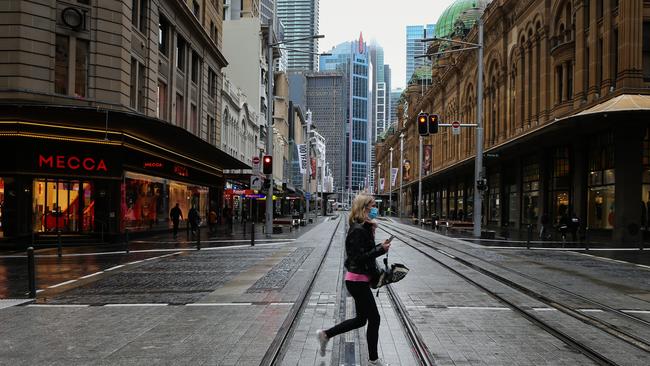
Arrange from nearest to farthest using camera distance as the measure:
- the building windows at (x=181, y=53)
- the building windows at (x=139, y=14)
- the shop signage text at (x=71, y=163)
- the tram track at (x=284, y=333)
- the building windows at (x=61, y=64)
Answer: the tram track at (x=284, y=333) → the shop signage text at (x=71, y=163) → the building windows at (x=61, y=64) → the building windows at (x=139, y=14) → the building windows at (x=181, y=53)

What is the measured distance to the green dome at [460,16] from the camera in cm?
8669

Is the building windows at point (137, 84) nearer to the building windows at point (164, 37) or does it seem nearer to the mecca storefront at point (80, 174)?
the mecca storefront at point (80, 174)

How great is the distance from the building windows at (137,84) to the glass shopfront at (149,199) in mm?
3554

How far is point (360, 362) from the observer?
22.6 ft

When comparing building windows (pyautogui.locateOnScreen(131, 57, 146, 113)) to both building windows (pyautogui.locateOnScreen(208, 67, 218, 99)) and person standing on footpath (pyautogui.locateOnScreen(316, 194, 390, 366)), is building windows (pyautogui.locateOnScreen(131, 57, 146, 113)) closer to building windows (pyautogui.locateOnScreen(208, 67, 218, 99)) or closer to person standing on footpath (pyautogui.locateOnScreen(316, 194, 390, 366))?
building windows (pyautogui.locateOnScreen(208, 67, 218, 99))

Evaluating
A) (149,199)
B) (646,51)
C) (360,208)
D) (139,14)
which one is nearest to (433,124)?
(646,51)

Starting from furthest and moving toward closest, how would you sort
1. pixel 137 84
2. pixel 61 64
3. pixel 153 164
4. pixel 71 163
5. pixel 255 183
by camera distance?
pixel 153 164, pixel 137 84, pixel 255 183, pixel 71 163, pixel 61 64

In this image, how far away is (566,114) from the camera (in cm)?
3666

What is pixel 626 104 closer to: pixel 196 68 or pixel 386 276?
pixel 386 276

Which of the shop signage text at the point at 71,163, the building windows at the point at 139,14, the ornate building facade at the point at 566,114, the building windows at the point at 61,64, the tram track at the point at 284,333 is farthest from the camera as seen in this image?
the ornate building facade at the point at 566,114

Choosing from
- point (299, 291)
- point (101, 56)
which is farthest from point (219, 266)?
point (101, 56)

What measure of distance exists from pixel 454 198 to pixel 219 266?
63490 mm

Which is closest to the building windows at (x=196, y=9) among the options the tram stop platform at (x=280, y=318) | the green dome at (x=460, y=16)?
the tram stop platform at (x=280, y=318)

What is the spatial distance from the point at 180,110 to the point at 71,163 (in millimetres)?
15362
